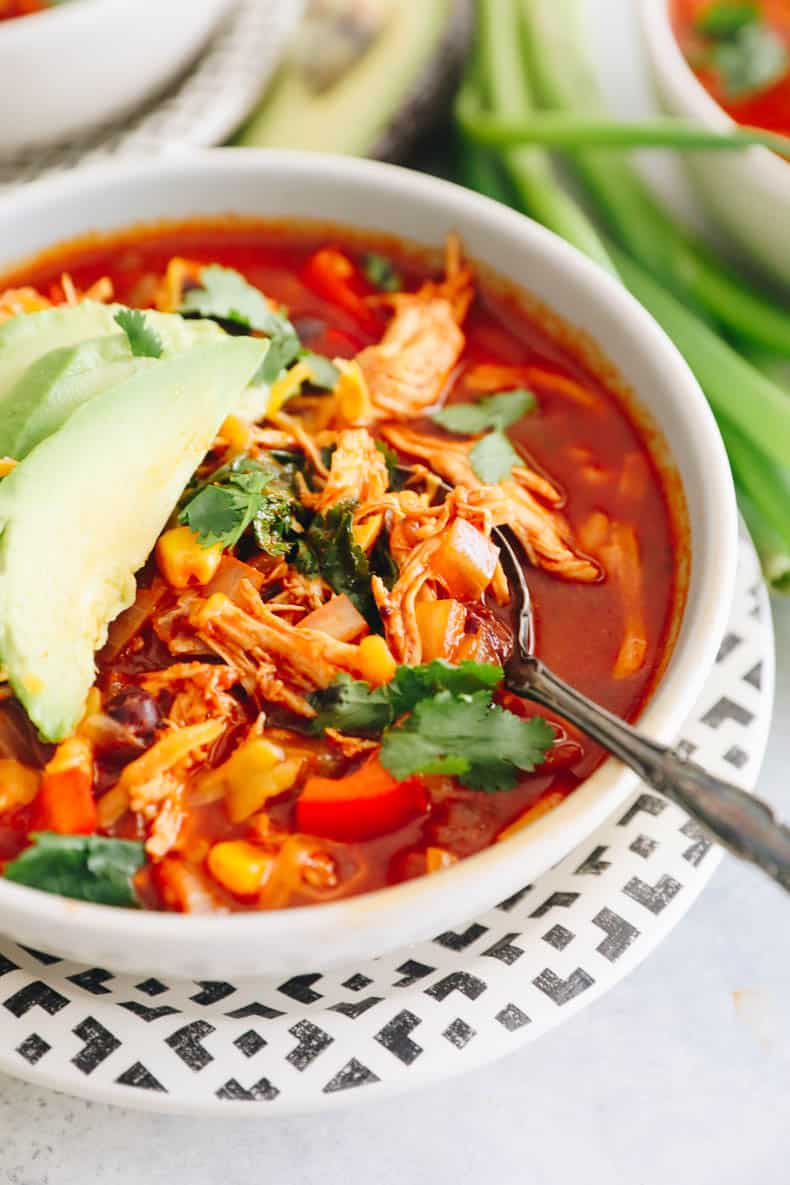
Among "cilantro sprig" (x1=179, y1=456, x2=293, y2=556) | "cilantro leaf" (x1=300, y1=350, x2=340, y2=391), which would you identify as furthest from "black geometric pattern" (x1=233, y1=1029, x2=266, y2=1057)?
"cilantro leaf" (x1=300, y1=350, x2=340, y2=391)

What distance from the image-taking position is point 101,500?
2537 mm

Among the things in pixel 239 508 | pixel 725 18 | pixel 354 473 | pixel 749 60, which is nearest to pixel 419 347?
pixel 354 473

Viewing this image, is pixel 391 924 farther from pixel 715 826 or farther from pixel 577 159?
pixel 577 159

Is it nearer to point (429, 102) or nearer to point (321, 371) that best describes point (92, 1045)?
point (321, 371)

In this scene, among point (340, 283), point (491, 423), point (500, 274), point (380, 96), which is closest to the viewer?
point (491, 423)

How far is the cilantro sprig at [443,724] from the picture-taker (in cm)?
238

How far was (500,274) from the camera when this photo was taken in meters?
3.39

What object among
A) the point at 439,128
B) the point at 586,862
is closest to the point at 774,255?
the point at 439,128

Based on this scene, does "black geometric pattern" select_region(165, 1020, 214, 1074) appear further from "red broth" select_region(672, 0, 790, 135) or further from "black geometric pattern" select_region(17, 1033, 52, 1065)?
"red broth" select_region(672, 0, 790, 135)

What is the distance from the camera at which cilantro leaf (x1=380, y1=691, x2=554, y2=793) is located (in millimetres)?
2375

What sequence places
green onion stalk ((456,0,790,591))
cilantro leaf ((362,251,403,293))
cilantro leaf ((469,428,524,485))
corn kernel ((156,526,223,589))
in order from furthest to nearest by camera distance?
cilantro leaf ((362,251,403,293)) → green onion stalk ((456,0,790,591)) → cilantro leaf ((469,428,524,485)) → corn kernel ((156,526,223,589))

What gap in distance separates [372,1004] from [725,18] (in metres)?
3.78

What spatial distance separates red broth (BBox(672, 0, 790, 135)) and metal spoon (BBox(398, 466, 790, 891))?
2.56 metres

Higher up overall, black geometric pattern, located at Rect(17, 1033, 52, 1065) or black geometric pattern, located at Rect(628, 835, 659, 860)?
black geometric pattern, located at Rect(628, 835, 659, 860)
